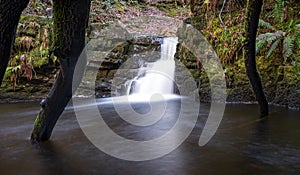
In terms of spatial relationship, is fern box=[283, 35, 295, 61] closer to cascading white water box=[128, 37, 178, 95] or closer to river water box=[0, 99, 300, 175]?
river water box=[0, 99, 300, 175]

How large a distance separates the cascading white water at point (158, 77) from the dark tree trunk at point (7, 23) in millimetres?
6655

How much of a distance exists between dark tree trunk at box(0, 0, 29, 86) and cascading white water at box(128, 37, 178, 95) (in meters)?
6.66

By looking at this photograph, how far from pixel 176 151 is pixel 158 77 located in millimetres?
5451

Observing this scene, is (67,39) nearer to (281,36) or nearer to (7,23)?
(7,23)

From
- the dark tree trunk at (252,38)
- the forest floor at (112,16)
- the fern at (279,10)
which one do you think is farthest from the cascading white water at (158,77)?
the dark tree trunk at (252,38)

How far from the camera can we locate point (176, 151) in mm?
3598

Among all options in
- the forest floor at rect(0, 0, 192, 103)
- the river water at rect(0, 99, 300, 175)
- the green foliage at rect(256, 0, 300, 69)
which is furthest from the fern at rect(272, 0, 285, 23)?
the river water at rect(0, 99, 300, 175)

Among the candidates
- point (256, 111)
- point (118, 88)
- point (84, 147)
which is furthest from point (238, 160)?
point (118, 88)

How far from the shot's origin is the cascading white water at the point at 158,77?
28.6 ft

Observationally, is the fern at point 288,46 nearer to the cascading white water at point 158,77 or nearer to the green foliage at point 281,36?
the green foliage at point 281,36

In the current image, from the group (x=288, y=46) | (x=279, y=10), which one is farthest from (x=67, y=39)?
(x=279, y=10)

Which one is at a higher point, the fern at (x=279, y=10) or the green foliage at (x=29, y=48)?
the fern at (x=279, y=10)

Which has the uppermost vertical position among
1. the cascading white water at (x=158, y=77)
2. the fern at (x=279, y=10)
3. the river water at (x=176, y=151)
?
the fern at (x=279, y=10)

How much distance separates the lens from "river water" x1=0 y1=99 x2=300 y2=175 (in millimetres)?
2961
